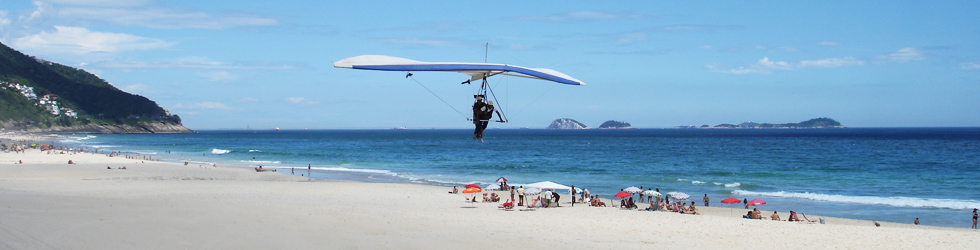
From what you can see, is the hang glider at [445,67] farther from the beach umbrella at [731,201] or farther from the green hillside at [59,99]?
the green hillside at [59,99]

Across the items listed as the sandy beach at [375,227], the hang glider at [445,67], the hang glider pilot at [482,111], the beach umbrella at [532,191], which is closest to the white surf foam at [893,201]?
the sandy beach at [375,227]

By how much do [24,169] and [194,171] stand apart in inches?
285

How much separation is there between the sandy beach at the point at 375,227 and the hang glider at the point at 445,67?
3466 millimetres

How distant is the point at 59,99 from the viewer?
5664 inches

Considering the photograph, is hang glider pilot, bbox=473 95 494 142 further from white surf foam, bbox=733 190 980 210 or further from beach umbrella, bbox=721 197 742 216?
white surf foam, bbox=733 190 980 210

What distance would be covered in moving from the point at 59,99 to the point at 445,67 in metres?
159

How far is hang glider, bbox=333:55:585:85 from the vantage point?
14055mm

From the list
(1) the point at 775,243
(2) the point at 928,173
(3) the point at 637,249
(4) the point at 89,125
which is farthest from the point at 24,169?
(4) the point at 89,125

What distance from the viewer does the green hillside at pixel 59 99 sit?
412ft

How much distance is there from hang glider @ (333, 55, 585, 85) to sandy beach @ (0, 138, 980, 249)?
3466mm

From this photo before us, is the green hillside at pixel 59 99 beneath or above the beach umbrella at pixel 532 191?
above

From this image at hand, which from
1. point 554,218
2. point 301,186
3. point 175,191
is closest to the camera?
point 554,218

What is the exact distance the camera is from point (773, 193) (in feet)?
90.2

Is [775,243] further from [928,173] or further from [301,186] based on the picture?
[928,173]
